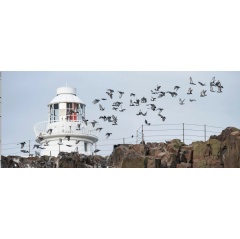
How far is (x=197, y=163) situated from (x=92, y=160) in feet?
11.4

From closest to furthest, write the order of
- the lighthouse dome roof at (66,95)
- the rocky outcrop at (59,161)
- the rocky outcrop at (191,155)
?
the rocky outcrop at (191,155), the rocky outcrop at (59,161), the lighthouse dome roof at (66,95)

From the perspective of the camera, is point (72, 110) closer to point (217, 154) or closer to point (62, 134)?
point (62, 134)

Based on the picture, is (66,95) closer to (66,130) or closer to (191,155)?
(66,130)

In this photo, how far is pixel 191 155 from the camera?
22.1 meters

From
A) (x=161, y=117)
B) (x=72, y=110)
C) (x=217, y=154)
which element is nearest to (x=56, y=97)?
(x=72, y=110)

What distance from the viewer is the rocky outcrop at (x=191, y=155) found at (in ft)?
69.5

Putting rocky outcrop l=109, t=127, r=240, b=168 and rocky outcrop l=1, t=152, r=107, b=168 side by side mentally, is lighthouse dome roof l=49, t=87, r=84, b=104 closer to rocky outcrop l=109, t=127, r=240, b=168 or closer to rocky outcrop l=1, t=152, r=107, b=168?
rocky outcrop l=1, t=152, r=107, b=168

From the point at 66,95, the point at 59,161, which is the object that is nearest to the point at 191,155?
the point at 59,161

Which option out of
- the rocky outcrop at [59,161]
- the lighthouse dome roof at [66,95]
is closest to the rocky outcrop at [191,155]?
the rocky outcrop at [59,161]

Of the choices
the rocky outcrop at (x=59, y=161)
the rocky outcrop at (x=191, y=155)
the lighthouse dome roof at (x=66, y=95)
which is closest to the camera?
the rocky outcrop at (x=191, y=155)

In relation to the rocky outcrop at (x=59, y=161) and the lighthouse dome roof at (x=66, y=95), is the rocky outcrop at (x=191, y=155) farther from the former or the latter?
the lighthouse dome roof at (x=66, y=95)

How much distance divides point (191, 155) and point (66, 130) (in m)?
4.56

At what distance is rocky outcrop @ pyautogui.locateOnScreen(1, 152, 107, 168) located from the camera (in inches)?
928

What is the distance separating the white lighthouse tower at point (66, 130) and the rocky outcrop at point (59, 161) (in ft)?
1.79
